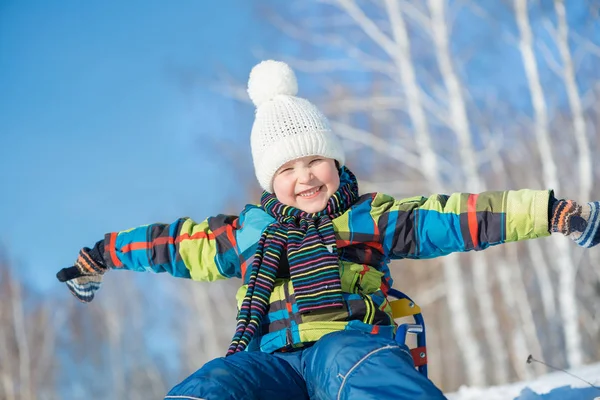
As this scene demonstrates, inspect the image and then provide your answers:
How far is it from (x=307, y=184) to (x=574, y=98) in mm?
6811

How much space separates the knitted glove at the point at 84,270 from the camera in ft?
9.43

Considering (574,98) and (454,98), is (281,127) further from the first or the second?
(574,98)

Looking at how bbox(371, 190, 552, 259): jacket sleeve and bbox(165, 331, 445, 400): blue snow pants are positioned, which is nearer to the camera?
bbox(165, 331, 445, 400): blue snow pants

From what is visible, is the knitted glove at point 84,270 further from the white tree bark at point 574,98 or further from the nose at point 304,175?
the white tree bark at point 574,98

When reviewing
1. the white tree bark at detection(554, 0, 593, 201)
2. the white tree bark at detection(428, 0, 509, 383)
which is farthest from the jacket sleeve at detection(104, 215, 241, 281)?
the white tree bark at detection(554, 0, 593, 201)

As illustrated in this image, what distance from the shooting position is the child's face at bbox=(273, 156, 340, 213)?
248 cm

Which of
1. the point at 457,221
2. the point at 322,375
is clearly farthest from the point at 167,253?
the point at 457,221

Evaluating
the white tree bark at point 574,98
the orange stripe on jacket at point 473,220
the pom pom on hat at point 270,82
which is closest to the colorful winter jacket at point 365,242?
the orange stripe on jacket at point 473,220

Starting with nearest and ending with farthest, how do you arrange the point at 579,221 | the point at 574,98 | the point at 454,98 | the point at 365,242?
the point at 579,221, the point at 365,242, the point at 454,98, the point at 574,98

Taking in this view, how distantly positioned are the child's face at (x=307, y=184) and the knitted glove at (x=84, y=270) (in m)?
0.91

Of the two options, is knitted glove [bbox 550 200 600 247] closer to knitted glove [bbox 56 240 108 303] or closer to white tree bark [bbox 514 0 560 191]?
knitted glove [bbox 56 240 108 303]

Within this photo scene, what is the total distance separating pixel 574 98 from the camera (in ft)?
27.0

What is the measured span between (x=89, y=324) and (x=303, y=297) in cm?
1944

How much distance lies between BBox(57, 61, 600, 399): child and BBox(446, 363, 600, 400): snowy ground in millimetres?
812
